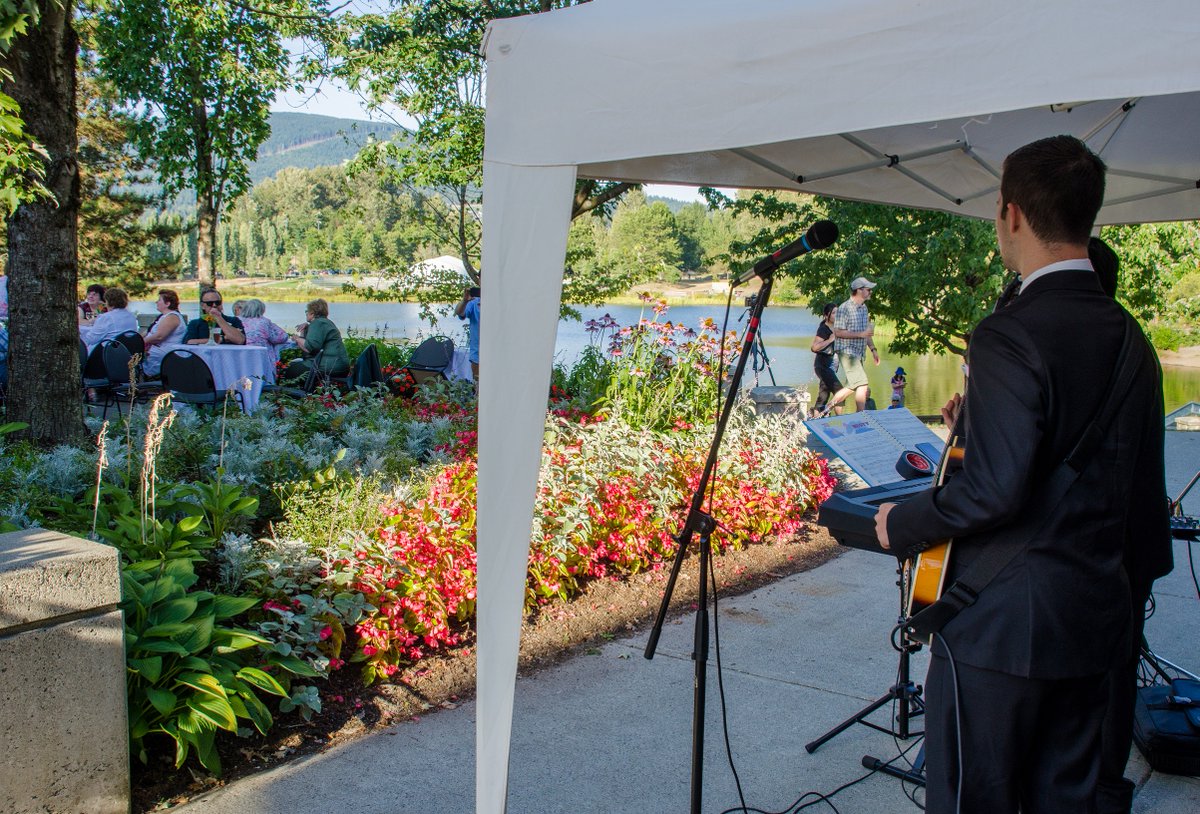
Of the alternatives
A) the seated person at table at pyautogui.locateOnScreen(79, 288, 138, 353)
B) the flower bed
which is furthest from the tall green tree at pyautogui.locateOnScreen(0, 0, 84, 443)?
the seated person at table at pyautogui.locateOnScreen(79, 288, 138, 353)

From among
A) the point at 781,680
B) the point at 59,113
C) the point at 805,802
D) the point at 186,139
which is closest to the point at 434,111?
the point at 186,139

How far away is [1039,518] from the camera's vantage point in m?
1.94

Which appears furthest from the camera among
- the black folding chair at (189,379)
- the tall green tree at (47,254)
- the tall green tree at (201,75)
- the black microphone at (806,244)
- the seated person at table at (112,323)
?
the tall green tree at (201,75)

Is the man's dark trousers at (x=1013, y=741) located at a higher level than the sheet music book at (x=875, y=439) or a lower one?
lower

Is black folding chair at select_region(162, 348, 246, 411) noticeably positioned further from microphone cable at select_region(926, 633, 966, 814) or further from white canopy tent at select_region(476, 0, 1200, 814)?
microphone cable at select_region(926, 633, 966, 814)

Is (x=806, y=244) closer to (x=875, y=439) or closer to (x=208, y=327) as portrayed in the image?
(x=875, y=439)

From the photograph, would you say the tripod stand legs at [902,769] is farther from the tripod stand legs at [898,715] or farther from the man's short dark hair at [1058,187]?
the man's short dark hair at [1058,187]

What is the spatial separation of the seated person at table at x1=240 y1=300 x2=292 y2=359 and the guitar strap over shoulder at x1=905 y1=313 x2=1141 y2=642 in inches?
396

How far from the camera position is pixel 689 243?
16656mm

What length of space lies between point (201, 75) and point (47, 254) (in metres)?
9.83

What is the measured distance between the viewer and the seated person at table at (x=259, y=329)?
1108 cm

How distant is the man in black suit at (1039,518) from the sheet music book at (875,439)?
36.6 inches

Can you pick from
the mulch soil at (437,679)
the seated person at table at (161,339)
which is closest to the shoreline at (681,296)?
the mulch soil at (437,679)

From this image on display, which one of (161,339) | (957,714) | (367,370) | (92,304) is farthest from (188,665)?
(92,304)
